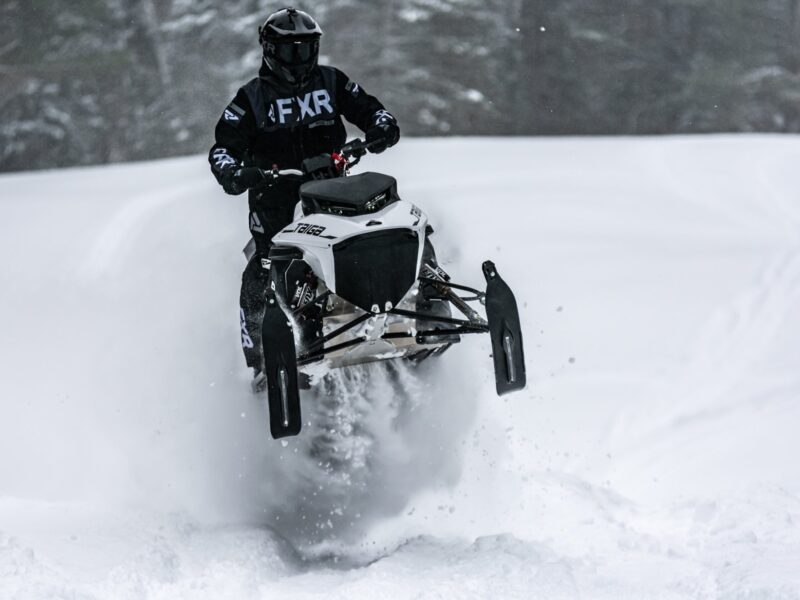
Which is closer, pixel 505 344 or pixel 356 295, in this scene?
pixel 356 295

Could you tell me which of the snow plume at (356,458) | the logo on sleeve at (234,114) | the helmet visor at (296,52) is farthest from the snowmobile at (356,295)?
the snow plume at (356,458)

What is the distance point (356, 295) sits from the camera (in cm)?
472

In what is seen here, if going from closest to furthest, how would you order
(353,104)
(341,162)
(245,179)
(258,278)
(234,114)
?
1. (245,179)
2. (341,162)
3. (234,114)
4. (258,278)
5. (353,104)

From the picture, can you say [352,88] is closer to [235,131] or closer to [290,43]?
[290,43]

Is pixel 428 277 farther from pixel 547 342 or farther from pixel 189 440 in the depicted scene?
pixel 547 342

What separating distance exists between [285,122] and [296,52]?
428mm

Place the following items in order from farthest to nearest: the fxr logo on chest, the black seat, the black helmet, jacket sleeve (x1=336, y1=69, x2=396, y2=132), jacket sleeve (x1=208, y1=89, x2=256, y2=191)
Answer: jacket sleeve (x1=336, y1=69, x2=396, y2=132) < the fxr logo on chest < jacket sleeve (x1=208, y1=89, x2=256, y2=191) < the black helmet < the black seat

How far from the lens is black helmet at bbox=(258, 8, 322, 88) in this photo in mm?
5457

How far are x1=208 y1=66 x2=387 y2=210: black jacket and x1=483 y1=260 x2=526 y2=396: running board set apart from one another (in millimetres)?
1536

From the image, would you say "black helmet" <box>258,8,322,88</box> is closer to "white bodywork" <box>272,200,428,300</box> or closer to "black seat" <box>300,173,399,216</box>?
"black seat" <box>300,173,399,216</box>

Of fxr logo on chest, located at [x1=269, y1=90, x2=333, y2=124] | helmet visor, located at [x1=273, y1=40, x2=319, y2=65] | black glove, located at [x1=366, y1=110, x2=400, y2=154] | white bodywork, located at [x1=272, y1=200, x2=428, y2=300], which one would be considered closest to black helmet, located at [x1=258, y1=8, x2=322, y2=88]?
helmet visor, located at [x1=273, y1=40, x2=319, y2=65]

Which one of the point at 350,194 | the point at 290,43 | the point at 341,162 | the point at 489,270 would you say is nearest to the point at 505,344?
the point at 489,270

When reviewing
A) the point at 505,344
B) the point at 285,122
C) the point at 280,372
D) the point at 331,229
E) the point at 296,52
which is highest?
the point at 296,52

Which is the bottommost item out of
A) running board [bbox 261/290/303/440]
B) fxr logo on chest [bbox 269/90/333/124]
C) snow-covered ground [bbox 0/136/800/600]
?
snow-covered ground [bbox 0/136/800/600]
